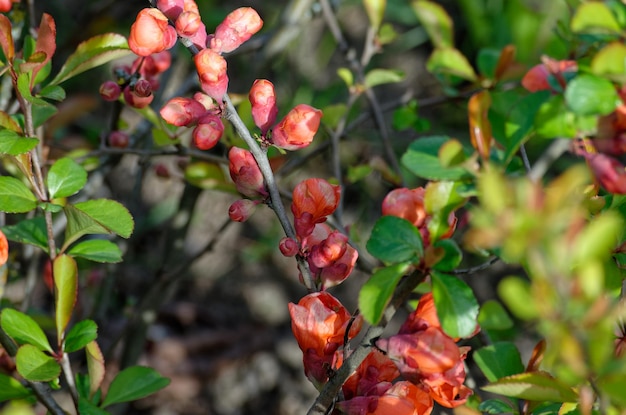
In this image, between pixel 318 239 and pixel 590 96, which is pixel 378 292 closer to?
pixel 318 239

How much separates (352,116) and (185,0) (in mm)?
847

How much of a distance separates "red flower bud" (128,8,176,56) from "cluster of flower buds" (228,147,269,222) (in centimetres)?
12

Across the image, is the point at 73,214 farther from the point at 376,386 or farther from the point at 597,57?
the point at 597,57

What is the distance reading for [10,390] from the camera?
2.49 feet

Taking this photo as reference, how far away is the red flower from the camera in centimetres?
68

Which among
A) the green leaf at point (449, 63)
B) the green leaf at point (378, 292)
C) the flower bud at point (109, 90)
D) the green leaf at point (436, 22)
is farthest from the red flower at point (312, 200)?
the green leaf at point (436, 22)

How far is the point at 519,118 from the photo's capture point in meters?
0.68

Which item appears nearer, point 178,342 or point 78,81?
point 178,342

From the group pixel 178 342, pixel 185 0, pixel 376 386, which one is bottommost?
pixel 178 342

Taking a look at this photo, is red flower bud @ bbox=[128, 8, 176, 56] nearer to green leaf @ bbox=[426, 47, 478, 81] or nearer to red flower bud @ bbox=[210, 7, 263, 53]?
red flower bud @ bbox=[210, 7, 263, 53]

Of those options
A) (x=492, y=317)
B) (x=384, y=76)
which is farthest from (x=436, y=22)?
(x=492, y=317)

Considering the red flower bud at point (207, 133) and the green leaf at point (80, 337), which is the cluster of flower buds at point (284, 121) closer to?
the red flower bud at point (207, 133)

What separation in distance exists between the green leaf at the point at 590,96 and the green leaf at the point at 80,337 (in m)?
0.53

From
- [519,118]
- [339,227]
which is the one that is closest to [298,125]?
[519,118]
